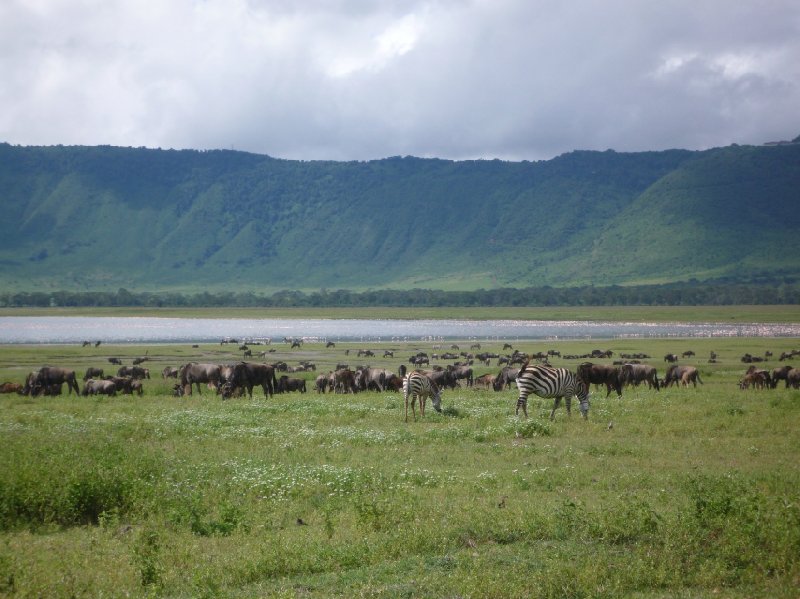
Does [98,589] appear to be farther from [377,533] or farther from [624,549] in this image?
[624,549]

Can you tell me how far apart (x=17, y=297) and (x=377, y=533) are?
204429mm

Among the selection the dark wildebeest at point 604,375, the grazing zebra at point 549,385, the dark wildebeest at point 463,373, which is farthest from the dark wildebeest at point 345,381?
the grazing zebra at point 549,385

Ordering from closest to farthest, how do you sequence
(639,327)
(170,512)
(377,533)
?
(377,533) → (170,512) → (639,327)

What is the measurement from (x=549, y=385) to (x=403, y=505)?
1082cm

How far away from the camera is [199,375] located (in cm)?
3547

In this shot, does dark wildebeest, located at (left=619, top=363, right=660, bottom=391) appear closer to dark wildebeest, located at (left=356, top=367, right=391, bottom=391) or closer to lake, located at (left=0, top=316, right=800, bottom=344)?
dark wildebeest, located at (left=356, top=367, right=391, bottom=391)

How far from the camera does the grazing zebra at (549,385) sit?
72.3 feet

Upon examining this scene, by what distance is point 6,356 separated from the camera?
59.5 m

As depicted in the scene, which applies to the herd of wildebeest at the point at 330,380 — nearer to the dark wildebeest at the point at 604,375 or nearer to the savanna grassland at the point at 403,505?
the dark wildebeest at the point at 604,375

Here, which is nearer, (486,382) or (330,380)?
(330,380)

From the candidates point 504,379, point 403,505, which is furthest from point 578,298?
point 403,505

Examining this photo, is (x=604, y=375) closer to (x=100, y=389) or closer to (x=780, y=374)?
(x=780, y=374)

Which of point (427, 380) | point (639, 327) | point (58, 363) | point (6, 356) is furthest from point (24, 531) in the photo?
point (639, 327)

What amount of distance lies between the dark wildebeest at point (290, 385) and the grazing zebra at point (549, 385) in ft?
55.7
